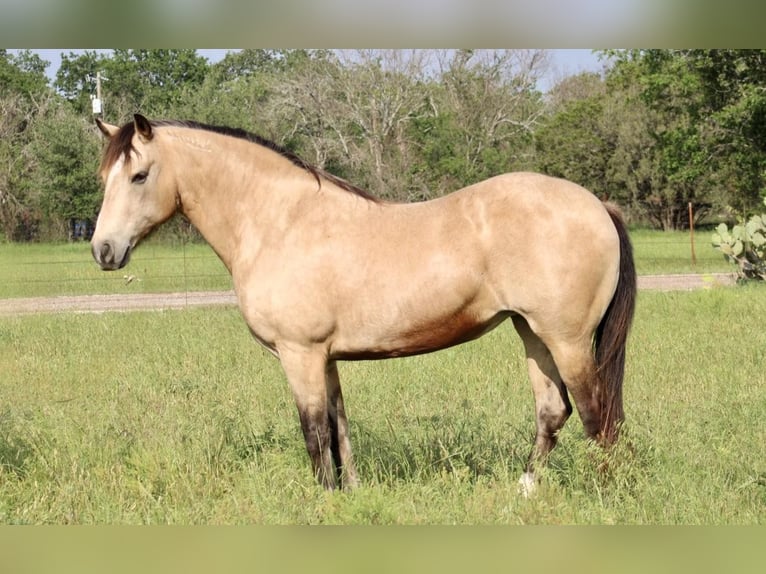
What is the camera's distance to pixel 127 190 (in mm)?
4695

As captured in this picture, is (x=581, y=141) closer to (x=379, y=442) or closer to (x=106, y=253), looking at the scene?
(x=379, y=442)

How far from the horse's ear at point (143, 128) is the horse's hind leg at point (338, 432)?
69.5 inches

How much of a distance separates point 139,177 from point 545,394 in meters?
2.84

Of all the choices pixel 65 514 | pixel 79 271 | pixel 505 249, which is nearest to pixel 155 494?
pixel 65 514

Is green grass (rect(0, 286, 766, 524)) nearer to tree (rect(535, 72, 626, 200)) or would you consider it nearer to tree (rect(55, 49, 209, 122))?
tree (rect(55, 49, 209, 122))

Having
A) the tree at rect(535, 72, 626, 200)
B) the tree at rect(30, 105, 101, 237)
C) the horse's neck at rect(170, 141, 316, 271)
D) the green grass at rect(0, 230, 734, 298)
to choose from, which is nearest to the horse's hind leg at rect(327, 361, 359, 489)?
the horse's neck at rect(170, 141, 316, 271)

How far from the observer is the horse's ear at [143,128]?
15.1 ft

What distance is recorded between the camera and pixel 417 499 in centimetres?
443

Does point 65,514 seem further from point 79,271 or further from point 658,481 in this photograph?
point 79,271

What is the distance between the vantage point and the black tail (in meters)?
4.67

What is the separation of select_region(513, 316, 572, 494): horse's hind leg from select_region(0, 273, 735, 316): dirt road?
1081 centimetres

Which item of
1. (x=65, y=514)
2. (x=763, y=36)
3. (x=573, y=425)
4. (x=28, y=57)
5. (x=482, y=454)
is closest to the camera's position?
(x=763, y=36)

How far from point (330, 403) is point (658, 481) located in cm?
200

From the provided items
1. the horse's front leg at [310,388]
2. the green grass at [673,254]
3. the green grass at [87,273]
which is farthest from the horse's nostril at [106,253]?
the green grass at [673,254]
